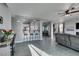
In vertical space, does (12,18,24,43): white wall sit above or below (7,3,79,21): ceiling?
below

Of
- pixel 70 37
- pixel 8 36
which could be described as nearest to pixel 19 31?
pixel 70 37

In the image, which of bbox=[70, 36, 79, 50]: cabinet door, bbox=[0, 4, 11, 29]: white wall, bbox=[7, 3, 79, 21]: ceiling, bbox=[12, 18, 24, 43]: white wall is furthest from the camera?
bbox=[12, 18, 24, 43]: white wall

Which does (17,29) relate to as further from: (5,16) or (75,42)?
(75,42)

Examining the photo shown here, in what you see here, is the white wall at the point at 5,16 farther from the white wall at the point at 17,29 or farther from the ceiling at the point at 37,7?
the white wall at the point at 17,29

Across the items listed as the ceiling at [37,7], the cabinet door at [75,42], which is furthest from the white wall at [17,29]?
the cabinet door at [75,42]

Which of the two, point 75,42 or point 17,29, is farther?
point 17,29

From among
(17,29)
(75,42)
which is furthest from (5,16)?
(75,42)

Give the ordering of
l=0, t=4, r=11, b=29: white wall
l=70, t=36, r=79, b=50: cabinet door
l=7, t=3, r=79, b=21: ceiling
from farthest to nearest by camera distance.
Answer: l=70, t=36, r=79, b=50: cabinet door → l=0, t=4, r=11, b=29: white wall → l=7, t=3, r=79, b=21: ceiling

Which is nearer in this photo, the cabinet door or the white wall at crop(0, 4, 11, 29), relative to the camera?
the white wall at crop(0, 4, 11, 29)

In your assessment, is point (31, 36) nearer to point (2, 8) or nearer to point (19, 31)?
point (19, 31)

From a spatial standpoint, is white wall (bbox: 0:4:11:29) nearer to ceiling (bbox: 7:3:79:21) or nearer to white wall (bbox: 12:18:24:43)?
ceiling (bbox: 7:3:79:21)

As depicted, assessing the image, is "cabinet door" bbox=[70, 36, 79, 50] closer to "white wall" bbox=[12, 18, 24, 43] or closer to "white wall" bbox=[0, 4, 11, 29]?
"white wall" bbox=[0, 4, 11, 29]

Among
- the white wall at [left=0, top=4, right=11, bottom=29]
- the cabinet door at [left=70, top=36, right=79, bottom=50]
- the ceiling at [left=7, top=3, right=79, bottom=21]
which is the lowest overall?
the cabinet door at [left=70, top=36, right=79, bottom=50]

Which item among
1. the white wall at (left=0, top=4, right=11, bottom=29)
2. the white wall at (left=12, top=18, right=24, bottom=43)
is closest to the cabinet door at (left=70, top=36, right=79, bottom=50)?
the white wall at (left=0, top=4, right=11, bottom=29)
